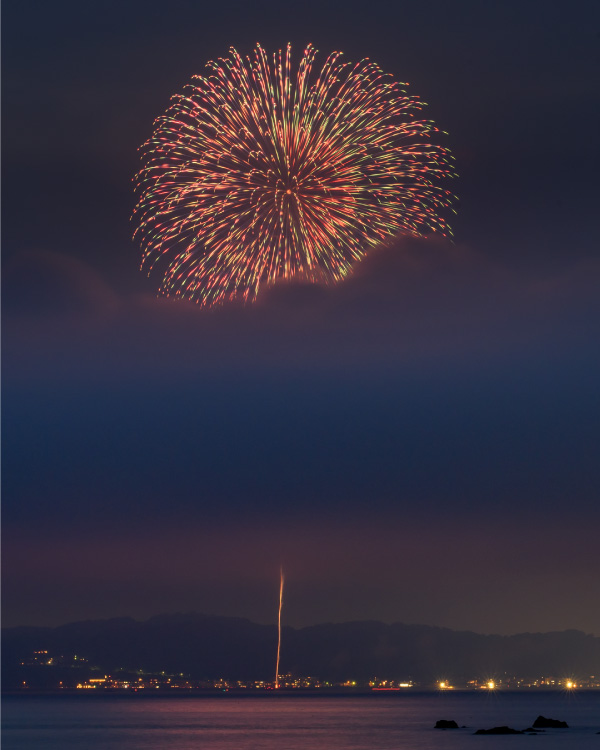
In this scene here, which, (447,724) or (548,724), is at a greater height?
(548,724)

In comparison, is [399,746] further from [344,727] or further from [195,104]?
[195,104]

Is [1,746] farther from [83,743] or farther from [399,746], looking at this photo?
[399,746]

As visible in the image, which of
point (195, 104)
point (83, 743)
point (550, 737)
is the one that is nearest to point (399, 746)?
point (550, 737)

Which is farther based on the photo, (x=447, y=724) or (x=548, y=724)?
(x=447, y=724)

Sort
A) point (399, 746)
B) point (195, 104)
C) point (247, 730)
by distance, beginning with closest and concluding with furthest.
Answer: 1. point (195, 104)
2. point (399, 746)
3. point (247, 730)

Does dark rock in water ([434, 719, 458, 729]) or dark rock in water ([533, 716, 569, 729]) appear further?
dark rock in water ([434, 719, 458, 729])

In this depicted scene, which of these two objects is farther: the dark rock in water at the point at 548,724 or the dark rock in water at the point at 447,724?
the dark rock in water at the point at 447,724

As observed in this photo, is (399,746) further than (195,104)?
Yes

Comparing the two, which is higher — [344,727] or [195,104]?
[195,104]

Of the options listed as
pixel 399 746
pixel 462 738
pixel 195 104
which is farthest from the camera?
pixel 462 738
